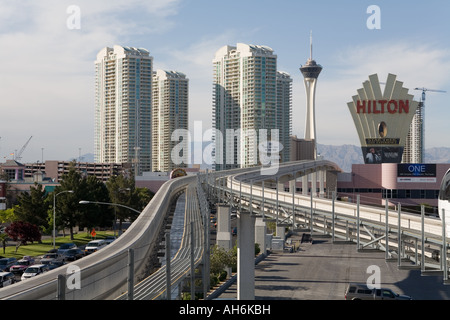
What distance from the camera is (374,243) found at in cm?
2595

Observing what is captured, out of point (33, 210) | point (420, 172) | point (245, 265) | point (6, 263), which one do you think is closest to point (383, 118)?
point (420, 172)

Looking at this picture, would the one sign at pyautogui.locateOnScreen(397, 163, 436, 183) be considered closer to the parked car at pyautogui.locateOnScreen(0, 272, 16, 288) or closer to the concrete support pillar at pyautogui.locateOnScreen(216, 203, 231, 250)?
the concrete support pillar at pyautogui.locateOnScreen(216, 203, 231, 250)

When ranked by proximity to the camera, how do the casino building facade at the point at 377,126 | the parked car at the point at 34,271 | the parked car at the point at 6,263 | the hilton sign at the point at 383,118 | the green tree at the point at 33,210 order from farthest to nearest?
1. the hilton sign at the point at 383,118
2. the casino building facade at the point at 377,126
3. the green tree at the point at 33,210
4. the parked car at the point at 6,263
5. the parked car at the point at 34,271

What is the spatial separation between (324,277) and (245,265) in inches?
766

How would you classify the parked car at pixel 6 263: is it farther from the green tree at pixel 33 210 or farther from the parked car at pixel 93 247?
the green tree at pixel 33 210

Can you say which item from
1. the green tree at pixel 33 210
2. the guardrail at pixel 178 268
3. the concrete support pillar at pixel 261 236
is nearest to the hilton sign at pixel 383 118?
the concrete support pillar at pixel 261 236

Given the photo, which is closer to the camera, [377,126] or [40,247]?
[40,247]

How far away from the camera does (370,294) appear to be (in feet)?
126

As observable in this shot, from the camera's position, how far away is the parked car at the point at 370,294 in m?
38.1

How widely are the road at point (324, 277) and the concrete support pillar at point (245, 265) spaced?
641 cm

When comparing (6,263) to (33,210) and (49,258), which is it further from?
(33,210)

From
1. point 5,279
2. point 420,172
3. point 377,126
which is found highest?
point 377,126
